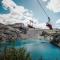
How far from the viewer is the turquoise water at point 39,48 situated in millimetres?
2477

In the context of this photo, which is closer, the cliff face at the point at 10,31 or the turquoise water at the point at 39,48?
the turquoise water at the point at 39,48

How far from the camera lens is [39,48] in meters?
2.54

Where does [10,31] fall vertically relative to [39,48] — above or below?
above

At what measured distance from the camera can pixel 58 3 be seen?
105 inches

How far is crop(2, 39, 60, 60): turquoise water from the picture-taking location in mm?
2477

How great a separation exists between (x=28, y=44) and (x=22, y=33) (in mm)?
212

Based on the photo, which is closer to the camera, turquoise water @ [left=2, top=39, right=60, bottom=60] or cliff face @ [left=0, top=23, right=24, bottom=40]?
turquoise water @ [left=2, top=39, right=60, bottom=60]

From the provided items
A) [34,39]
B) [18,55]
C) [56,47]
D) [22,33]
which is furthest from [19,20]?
[56,47]

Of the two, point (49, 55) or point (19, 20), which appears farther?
point (19, 20)

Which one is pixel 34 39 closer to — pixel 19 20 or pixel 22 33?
pixel 22 33

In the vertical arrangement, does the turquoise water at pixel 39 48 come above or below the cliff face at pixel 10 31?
below

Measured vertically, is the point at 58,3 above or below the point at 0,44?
above

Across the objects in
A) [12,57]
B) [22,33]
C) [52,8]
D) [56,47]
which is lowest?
[12,57]

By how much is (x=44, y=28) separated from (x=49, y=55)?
45cm
